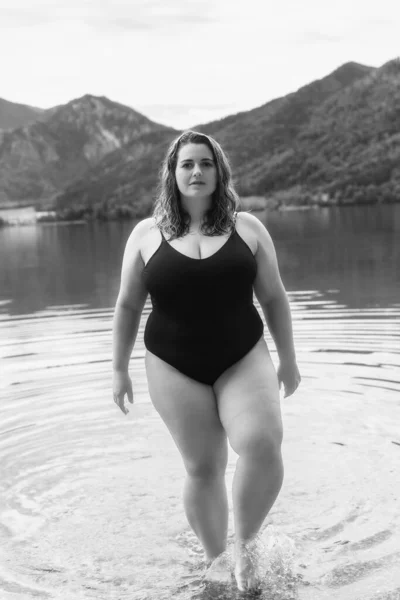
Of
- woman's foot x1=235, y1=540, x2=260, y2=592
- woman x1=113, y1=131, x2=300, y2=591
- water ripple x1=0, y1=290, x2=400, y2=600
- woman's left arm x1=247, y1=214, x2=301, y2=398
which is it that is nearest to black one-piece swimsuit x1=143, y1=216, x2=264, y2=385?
woman x1=113, y1=131, x2=300, y2=591

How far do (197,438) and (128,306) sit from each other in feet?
2.48

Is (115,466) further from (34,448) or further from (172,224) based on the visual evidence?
(172,224)

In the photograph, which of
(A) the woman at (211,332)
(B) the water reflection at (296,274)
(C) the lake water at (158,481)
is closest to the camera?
(A) the woman at (211,332)

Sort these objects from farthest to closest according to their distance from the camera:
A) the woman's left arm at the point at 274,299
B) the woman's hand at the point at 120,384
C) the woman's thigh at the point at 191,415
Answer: the woman's hand at the point at 120,384 → the woman's left arm at the point at 274,299 → the woman's thigh at the point at 191,415

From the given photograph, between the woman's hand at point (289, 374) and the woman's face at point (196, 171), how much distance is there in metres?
0.97

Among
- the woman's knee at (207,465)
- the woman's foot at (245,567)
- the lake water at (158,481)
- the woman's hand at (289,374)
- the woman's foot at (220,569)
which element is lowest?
the lake water at (158,481)

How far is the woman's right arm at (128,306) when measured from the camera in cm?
400

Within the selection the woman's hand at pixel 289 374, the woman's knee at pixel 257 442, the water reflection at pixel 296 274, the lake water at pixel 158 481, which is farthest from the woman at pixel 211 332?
the water reflection at pixel 296 274

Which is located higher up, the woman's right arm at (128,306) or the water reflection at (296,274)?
the woman's right arm at (128,306)

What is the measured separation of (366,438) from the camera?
246 inches

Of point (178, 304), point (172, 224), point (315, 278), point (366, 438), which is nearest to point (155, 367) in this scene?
point (178, 304)

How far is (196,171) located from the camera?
389cm

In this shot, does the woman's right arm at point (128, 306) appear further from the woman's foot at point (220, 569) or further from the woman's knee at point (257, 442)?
the woman's foot at point (220, 569)

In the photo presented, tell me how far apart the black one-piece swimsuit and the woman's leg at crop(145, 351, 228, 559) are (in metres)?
0.08
